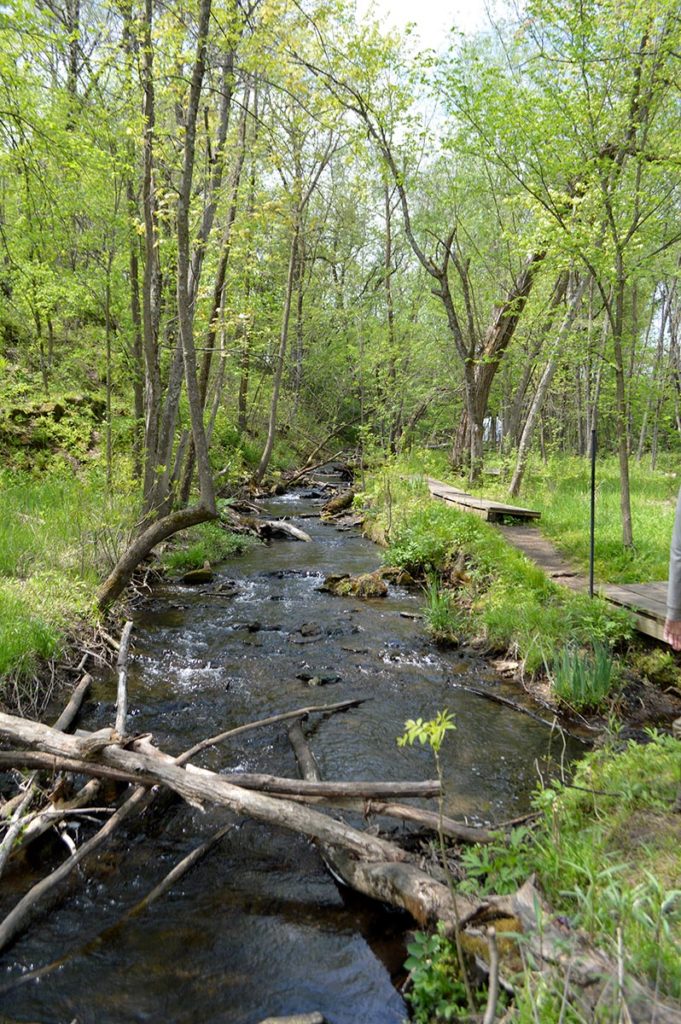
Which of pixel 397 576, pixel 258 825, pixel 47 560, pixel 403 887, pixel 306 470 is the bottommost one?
pixel 258 825

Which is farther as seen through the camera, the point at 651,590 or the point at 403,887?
the point at 651,590

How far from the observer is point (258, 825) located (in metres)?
3.60

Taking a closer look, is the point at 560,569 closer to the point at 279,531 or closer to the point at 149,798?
the point at 149,798

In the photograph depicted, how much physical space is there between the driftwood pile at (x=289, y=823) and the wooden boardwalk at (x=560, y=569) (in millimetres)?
3176

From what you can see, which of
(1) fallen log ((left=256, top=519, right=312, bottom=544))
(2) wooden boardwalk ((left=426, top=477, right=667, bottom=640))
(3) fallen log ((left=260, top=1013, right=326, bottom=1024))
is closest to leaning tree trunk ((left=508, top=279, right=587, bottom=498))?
(2) wooden boardwalk ((left=426, top=477, right=667, bottom=640))

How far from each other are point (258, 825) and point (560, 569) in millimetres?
5187

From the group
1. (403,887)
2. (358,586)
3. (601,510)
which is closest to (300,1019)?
(403,887)

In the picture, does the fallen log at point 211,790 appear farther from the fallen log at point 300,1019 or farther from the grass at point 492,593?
the grass at point 492,593

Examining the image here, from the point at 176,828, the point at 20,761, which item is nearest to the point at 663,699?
the point at 176,828

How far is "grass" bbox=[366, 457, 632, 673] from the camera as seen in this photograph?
5.59 metres

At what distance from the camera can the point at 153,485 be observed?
893 centimetres

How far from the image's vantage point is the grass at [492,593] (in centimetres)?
559

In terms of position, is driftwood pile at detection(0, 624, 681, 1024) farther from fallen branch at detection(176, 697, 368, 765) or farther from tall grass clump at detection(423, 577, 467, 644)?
tall grass clump at detection(423, 577, 467, 644)

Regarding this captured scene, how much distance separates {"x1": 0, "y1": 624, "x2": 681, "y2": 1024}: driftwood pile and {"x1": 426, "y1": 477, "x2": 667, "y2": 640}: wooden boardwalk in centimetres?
318
